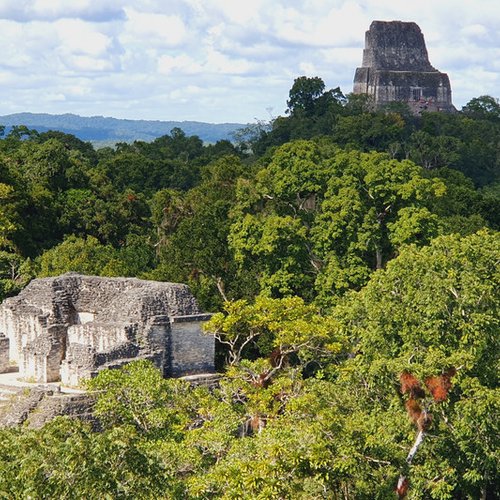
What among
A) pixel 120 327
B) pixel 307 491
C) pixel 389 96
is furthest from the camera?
pixel 389 96

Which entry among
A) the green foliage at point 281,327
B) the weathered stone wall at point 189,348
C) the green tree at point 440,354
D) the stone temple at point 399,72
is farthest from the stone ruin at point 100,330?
the stone temple at point 399,72

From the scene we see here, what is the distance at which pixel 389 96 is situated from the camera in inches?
3804

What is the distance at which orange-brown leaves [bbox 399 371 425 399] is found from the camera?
58.2ft

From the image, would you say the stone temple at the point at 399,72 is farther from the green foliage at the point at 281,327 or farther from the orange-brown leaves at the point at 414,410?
the orange-brown leaves at the point at 414,410

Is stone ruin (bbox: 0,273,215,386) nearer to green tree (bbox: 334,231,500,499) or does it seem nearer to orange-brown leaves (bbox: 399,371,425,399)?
green tree (bbox: 334,231,500,499)

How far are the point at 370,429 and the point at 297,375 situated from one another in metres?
4.82

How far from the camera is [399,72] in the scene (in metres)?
97.4

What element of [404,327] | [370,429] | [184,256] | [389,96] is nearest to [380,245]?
[184,256]

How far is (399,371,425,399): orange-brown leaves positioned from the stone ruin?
272 inches

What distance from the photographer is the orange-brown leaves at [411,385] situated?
17.7 metres

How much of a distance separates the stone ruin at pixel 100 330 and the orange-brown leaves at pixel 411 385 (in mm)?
6918

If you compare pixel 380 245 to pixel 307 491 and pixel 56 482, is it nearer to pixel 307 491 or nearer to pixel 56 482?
pixel 307 491

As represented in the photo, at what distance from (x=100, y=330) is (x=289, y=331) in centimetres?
428

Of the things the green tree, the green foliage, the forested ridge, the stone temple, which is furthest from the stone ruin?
the stone temple
